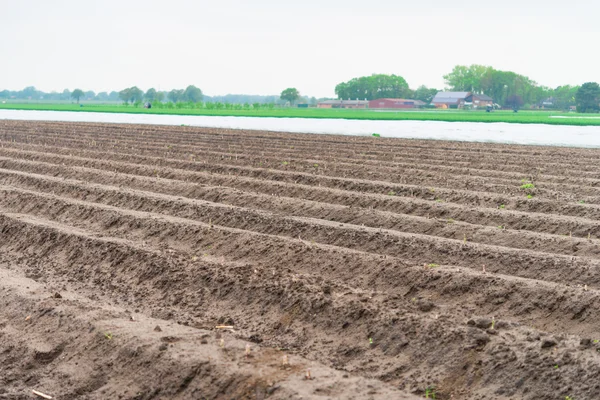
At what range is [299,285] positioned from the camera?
8.38 m

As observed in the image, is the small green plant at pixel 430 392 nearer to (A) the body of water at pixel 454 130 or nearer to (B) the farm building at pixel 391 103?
(A) the body of water at pixel 454 130

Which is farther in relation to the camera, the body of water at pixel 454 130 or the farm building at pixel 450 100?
the farm building at pixel 450 100

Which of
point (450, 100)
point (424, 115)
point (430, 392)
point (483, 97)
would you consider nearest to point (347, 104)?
point (450, 100)

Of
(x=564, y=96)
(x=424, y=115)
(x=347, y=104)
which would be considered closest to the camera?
(x=424, y=115)

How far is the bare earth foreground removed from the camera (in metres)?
6.38

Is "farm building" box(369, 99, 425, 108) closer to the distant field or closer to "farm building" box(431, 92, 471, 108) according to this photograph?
"farm building" box(431, 92, 471, 108)

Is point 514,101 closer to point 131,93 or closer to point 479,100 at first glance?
point 479,100

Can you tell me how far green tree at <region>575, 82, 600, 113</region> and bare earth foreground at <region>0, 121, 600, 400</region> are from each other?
259 ft

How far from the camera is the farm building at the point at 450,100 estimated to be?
12561 cm

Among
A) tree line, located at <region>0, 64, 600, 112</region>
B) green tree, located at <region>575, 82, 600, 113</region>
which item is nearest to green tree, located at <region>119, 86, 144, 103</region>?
tree line, located at <region>0, 64, 600, 112</region>

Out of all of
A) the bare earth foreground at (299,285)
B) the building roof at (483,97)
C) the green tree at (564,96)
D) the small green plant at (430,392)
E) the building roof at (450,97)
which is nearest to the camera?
the small green plant at (430,392)

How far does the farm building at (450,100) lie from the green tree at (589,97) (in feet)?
104

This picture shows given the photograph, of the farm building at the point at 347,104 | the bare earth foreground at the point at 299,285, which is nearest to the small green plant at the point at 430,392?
the bare earth foreground at the point at 299,285

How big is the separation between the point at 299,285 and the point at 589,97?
89886mm
